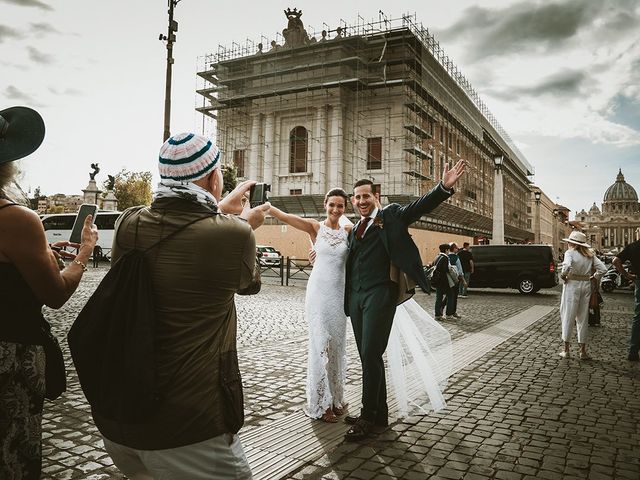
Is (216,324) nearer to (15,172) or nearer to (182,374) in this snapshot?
(182,374)

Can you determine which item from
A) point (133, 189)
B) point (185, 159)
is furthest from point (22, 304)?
point (133, 189)

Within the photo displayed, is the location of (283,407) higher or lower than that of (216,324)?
lower

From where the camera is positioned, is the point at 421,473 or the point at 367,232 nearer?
the point at 421,473

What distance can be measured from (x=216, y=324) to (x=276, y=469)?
2.02 meters

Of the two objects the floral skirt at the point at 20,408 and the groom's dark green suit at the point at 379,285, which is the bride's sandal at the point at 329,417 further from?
the floral skirt at the point at 20,408

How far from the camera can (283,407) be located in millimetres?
4840

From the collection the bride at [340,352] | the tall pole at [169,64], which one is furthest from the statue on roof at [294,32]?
the bride at [340,352]

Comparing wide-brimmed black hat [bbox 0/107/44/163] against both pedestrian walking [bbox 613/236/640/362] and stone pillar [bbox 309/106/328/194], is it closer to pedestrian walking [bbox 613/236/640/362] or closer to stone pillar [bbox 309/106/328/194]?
pedestrian walking [bbox 613/236/640/362]

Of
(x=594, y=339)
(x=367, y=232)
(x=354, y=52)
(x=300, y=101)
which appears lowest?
(x=594, y=339)

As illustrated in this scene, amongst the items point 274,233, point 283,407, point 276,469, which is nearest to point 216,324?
point 276,469

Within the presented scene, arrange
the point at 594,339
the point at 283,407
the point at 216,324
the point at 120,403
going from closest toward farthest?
1. the point at 120,403
2. the point at 216,324
3. the point at 283,407
4. the point at 594,339

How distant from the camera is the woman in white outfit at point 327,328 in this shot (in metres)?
4.48

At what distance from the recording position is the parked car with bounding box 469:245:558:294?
64.5ft

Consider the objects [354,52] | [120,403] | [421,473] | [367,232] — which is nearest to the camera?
[120,403]
